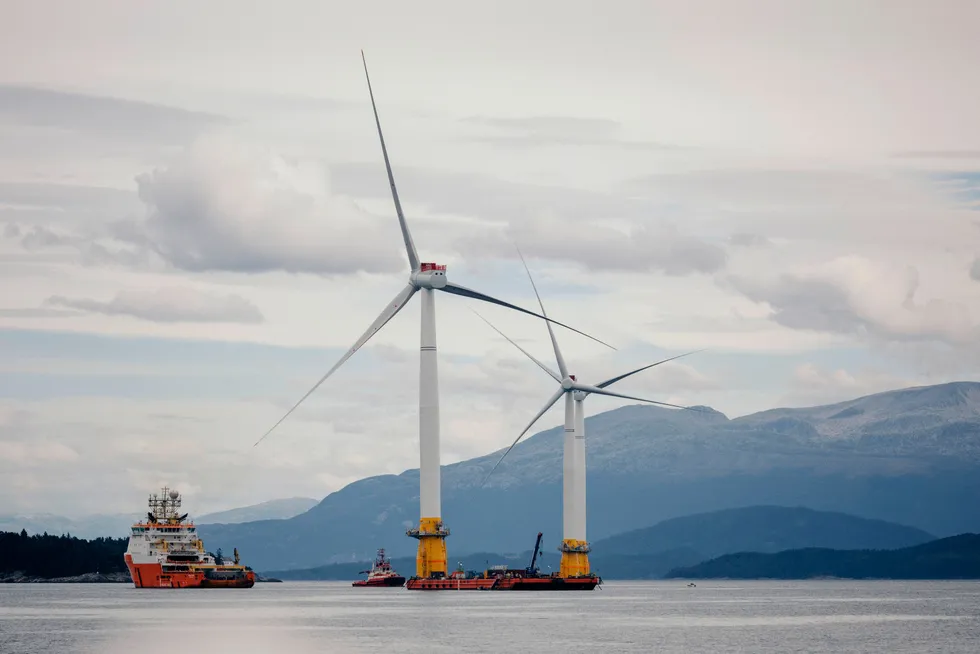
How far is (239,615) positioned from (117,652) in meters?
59.2

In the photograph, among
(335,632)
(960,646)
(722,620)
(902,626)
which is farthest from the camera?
(722,620)

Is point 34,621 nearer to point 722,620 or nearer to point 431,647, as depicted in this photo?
point 431,647

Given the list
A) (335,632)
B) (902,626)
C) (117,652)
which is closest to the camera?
(117,652)

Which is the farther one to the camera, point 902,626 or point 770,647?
point 902,626

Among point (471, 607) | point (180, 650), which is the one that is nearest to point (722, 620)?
point (471, 607)

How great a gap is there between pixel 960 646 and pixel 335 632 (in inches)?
2498

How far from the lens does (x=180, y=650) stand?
135 meters

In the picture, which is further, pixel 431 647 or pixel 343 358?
pixel 343 358

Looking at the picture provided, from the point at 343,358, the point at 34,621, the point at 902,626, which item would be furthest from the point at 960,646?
the point at 34,621

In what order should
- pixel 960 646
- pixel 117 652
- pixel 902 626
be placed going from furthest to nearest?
pixel 902 626 → pixel 960 646 → pixel 117 652

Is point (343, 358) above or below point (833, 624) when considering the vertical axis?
above

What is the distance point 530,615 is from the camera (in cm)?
18225

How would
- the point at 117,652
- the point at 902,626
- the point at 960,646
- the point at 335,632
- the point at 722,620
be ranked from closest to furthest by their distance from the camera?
1. the point at 117,652
2. the point at 960,646
3. the point at 335,632
4. the point at 902,626
5. the point at 722,620

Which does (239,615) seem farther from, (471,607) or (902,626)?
(902,626)
